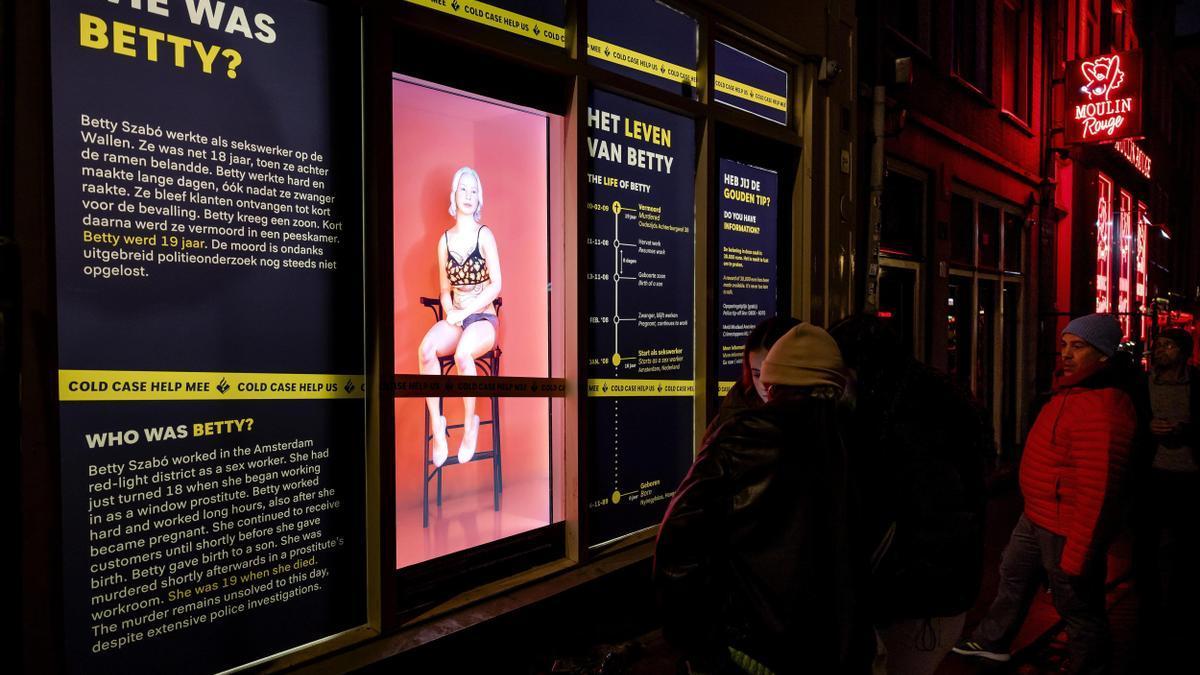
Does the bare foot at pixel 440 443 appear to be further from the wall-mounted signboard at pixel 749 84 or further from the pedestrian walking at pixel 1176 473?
the pedestrian walking at pixel 1176 473

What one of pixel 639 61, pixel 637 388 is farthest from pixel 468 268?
pixel 639 61

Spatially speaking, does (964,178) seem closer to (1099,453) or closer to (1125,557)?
→ (1125,557)

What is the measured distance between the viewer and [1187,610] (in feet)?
17.5

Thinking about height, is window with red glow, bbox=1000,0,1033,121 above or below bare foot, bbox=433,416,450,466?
above

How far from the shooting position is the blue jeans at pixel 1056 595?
371 centimetres

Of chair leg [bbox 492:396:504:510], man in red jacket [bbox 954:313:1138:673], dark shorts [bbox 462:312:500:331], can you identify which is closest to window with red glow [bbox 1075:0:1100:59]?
man in red jacket [bbox 954:313:1138:673]

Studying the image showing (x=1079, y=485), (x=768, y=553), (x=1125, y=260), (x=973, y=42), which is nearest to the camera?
(x=768, y=553)

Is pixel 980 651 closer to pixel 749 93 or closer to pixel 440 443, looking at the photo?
pixel 440 443

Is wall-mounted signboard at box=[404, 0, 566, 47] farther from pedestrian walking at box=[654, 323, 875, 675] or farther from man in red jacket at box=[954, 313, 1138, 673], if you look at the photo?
man in red jacket at box=[954, 313, 1138, 673]

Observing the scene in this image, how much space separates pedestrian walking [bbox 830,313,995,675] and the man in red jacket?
1165 mm

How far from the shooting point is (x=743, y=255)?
5.79 metres

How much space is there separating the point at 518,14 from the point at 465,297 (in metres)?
1.52

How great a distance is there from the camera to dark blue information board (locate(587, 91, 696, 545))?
462 cm

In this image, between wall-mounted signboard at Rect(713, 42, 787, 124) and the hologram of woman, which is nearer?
the hologram of woman
